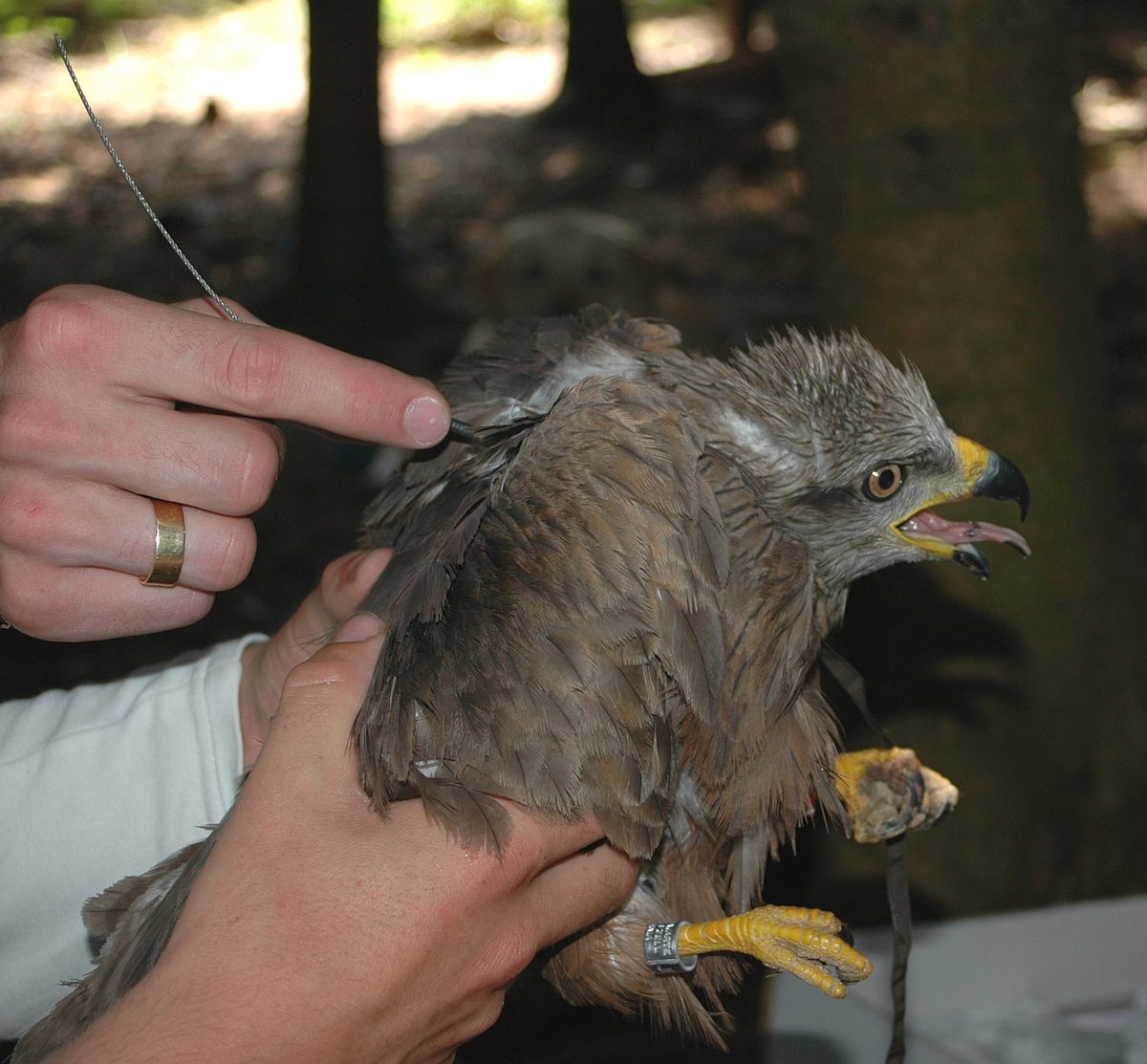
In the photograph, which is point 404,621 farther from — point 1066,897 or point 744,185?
point 744,185

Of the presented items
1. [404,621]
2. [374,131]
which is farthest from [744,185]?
Answer: [404,621]

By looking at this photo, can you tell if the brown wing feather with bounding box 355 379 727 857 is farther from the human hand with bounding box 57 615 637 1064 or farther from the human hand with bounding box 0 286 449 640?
the human hand with bounding box 0 286 449 640

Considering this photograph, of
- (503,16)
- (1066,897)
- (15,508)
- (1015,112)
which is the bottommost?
(1066,897)

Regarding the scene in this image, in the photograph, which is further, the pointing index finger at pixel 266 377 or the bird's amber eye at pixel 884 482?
the bird's amber eye at pixel 884 482

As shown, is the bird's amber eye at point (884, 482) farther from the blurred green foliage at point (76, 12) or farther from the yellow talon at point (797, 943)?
the blurred green foliage at point (76, 12)

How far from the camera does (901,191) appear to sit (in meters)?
3.12

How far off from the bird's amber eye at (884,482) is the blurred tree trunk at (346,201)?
586cm

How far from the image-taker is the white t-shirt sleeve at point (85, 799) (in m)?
1.97

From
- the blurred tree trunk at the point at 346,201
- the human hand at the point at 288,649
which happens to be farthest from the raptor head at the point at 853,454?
the blurred tree trunk at the point at 346,201

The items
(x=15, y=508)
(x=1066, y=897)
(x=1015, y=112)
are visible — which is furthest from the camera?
(x=1066, y=897)

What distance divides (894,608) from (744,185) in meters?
7.39

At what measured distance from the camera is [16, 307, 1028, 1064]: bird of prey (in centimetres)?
168

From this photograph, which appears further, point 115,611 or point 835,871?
point 835,871

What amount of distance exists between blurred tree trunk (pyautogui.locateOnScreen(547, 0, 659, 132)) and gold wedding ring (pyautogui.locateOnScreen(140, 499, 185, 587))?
32.9 ft
